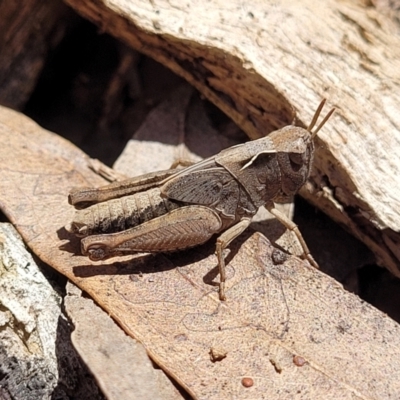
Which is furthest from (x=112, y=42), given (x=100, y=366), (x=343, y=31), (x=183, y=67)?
(x=100, y=366)

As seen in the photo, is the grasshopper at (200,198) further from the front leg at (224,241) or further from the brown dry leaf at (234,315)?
the brown dry leaf at (234,315)

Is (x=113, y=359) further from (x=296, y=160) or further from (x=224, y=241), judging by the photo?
(x=296, y=160)

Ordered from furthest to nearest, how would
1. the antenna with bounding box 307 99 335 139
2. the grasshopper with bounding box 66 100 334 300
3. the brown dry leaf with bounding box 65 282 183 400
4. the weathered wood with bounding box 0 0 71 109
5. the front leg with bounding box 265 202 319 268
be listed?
1. the weathered wood with bounding box 0 0 71 109
2. the front leg with bounding box 265 202 319 268
3. the antenna with bounding box 307 99 335 139
4. the grasshopper with bounding box 66 100 334 300
5. the brown dry leaf with bounding box 65 282 183 400

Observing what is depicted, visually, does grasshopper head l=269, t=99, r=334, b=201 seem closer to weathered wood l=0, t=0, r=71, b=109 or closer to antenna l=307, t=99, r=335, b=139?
antenna l=307, t=99, r=335, b=139

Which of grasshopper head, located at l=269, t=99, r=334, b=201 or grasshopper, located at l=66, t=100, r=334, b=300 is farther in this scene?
grasshopper head, located at l=269, t=99, r=334, b=201

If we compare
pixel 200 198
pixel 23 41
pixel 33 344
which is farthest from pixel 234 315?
pixel 23 41

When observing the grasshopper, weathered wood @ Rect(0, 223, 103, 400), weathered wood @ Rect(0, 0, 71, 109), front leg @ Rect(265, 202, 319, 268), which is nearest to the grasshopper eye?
the grasshopper
